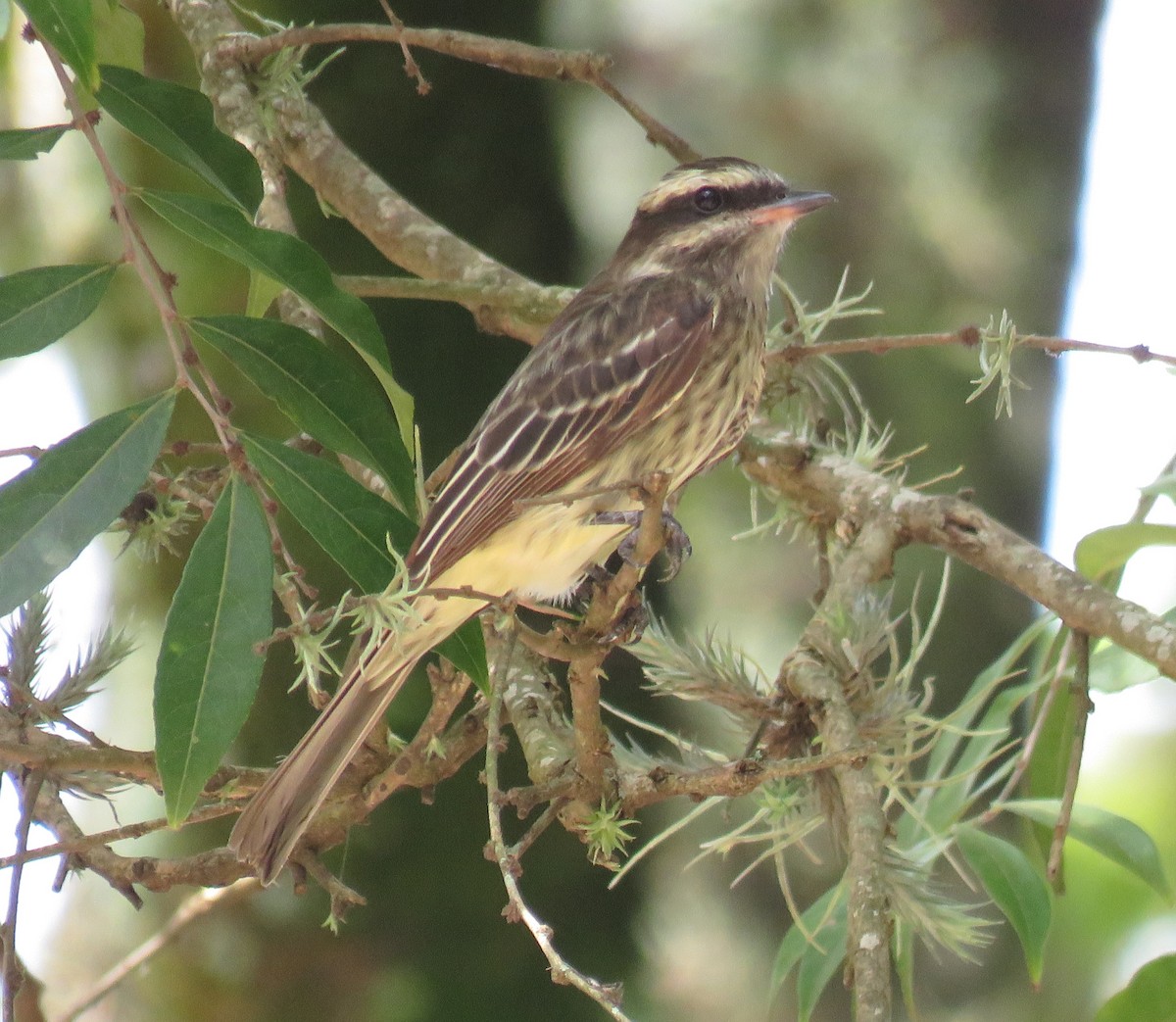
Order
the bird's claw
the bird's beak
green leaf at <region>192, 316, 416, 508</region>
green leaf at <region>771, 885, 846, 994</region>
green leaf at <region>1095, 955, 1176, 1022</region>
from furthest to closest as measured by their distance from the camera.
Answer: the bird's beak, the bird's claw, green leaf at <region>771, 885, 846, 994</region>, green leaf at <region>1095, 955, 1176, 1022</region>, green leaf at <region>192, 316, 416, 508</region>

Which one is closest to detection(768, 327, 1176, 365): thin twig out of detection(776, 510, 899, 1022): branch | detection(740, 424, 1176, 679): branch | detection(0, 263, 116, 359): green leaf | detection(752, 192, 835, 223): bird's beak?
detection(740, 424, 1176, 679): branch

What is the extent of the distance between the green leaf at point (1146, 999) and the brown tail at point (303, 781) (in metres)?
1.10

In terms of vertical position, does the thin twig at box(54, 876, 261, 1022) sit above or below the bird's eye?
below

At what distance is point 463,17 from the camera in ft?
12.2

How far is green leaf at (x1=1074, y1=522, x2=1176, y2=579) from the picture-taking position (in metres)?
2.21

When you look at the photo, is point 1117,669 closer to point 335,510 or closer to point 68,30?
point 335,510

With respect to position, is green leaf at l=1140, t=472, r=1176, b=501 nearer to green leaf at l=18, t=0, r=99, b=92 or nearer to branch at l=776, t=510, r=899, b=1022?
branch at l=776, t=510, r=899, b=1022

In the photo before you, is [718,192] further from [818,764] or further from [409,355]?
[818,764]

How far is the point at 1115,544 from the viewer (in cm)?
228

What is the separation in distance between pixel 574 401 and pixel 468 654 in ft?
2.49

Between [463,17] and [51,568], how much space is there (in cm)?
255

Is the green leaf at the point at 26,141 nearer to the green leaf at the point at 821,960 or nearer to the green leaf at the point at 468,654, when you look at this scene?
the green leaf at the point at 468,654

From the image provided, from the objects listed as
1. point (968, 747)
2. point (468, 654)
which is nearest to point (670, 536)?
point (468, 654)

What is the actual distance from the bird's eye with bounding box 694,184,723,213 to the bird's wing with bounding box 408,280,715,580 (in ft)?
0.88
